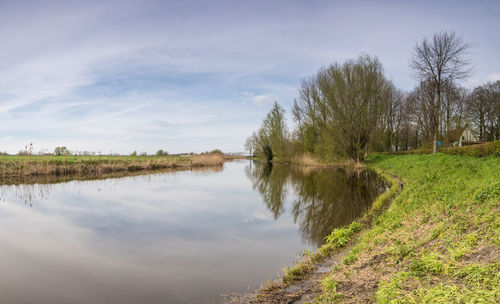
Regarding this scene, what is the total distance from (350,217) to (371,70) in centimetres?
2413

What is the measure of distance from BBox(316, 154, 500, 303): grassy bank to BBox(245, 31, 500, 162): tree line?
23169 mm

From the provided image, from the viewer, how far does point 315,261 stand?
18.1 feet

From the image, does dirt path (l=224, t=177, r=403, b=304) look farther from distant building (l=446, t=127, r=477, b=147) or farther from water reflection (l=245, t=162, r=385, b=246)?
distant building (l=446, t=127, r=477, b=147)

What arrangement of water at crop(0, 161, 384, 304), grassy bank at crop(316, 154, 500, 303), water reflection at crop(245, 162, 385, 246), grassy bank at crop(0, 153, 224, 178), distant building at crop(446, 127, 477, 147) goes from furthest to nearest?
distant building at crop(446, 127, 477, 147)
grassy bank at crop(0, 153, 224, 178)
water reflection at crop(245, 162, 385, 246)
water at crop(0, 161, 384, 304)
grassy bank at crop(316, 154, 500, 303)

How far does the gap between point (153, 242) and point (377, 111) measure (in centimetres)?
2732

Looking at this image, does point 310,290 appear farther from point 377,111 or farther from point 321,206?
point 377,111

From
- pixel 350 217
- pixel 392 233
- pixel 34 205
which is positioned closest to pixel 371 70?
pixel 350 217

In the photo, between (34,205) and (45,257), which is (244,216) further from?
(34,205)

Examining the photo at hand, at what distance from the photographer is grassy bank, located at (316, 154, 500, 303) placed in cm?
317

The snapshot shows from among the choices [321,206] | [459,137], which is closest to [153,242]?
[321,206]

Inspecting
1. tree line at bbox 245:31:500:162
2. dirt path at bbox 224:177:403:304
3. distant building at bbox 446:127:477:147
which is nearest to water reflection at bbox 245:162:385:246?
dirt path at bbox 224:177:403:304

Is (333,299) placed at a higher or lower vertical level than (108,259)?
higher

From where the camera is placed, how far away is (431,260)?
12.7ft

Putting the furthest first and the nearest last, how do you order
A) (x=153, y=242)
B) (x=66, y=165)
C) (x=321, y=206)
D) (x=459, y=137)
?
(x=459, y=137) < (x=66, y=165) < (x=321, y=206) < (x=153, y=242)
